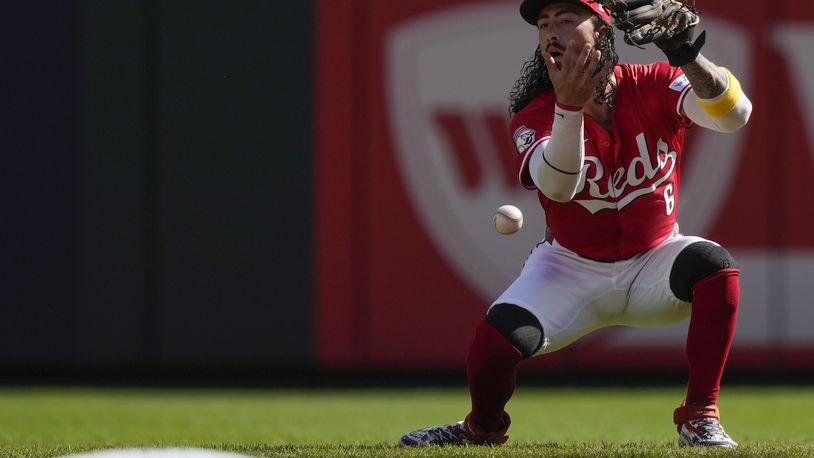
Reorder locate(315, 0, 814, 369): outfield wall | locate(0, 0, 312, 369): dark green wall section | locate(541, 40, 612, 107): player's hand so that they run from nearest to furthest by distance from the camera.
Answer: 1. locate(541, 40, 612, 107): player's hand
2. locate(0, 0, 312, 369): dark green wall section
3. locate(315, 0, 814, 369): outfield wall

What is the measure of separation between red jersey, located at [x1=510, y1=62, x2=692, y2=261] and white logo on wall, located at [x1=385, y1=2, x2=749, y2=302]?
4.35 meters

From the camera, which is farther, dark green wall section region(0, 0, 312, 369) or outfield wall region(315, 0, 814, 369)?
outfield wall region(315, 0, 814, 369)

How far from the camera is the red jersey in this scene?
3.86 m

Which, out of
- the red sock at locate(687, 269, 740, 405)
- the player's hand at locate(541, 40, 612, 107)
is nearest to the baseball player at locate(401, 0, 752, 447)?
the red sock at locate(687, 269, 740, 405)

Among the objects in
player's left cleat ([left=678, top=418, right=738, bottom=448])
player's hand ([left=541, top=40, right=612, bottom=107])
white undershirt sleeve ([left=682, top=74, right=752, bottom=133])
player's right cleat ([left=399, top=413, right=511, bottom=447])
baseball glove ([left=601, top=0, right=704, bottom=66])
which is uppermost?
baseball glove ([left=601, top=0, right=704, bottom=66])

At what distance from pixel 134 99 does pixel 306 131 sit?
1.16 m

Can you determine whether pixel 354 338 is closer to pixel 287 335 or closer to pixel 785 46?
pixel 287 335

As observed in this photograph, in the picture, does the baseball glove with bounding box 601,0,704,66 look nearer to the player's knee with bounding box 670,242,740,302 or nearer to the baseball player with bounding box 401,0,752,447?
the baseball player with bounding box 401,0,752,447

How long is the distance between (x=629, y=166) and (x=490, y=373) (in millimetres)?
776

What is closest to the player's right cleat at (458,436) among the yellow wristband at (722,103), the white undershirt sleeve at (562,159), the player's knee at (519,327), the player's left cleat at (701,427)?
the player's knee at (519,327)

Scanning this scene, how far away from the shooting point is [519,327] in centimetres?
379

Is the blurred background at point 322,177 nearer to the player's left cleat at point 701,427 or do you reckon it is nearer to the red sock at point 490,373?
the red sock at point 490,373

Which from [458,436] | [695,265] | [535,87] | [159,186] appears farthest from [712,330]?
[159,186]

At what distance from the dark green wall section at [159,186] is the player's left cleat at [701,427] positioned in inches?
193
